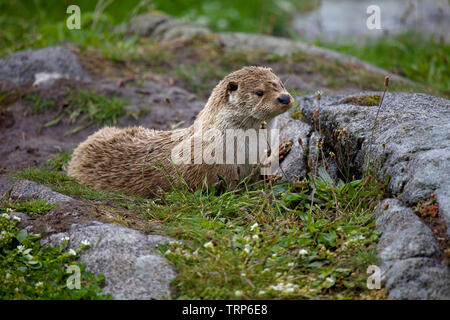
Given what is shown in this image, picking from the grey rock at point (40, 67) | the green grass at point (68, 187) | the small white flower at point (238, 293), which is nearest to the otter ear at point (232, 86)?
the green grass at point (68, 187)

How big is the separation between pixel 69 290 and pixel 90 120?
3.99 metres

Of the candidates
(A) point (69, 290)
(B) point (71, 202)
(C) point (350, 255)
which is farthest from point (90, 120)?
(C) point (350, 255)

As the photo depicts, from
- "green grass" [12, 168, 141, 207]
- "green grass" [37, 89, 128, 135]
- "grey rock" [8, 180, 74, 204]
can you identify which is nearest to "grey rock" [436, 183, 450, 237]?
"green grass" [12, 168, 141, 207]

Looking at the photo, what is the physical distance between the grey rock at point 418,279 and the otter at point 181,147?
1833 millimetres

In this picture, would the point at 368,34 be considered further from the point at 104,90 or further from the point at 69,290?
the point at 69,290

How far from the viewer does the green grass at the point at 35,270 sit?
333cm

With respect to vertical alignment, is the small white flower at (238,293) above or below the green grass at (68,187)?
below

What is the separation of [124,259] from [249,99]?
192cm

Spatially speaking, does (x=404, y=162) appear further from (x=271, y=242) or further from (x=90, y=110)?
(x=90, y=110)

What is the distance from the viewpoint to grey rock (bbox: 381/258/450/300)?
308 cm

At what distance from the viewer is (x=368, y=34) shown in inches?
441

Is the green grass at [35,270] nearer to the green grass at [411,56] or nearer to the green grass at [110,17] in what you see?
the green grass at [110,17]

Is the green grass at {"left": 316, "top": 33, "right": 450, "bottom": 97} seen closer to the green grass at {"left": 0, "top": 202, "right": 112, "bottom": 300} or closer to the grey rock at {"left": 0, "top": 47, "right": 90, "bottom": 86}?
the grey rock at {"left": 0, "top": 47, "right": 90, "bottom": 86}

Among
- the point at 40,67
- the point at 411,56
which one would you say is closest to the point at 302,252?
the point at 40,67
